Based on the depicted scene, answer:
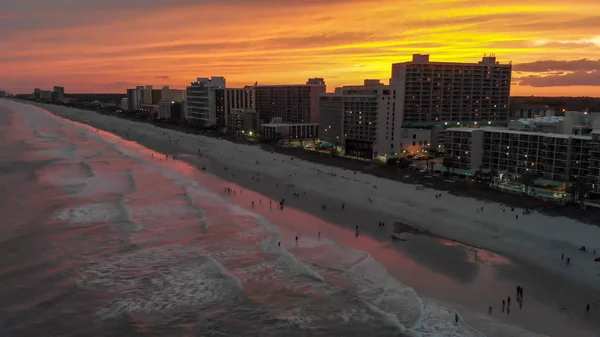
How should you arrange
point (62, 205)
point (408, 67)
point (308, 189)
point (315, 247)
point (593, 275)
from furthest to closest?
point (408, 67)
point (308, 189)
point (62, 205)
point (315, 247)
point (593, 275)

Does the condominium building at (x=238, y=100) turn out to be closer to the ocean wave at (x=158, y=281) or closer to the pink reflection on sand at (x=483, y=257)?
the ocean wave at (x=158, y=281)

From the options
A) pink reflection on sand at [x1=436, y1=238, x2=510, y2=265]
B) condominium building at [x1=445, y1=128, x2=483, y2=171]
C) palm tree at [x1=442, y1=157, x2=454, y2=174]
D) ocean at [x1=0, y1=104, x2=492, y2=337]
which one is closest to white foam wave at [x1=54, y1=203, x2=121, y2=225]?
ocean at [x1=0, y1=104, x2=492, y2=337]

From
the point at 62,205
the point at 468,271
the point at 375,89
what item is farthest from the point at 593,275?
the point at 375,89

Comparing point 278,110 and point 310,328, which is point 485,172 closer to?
point 310,328

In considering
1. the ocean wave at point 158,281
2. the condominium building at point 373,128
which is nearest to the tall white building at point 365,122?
the condominium building at point 373,128

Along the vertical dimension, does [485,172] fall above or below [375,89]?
below
